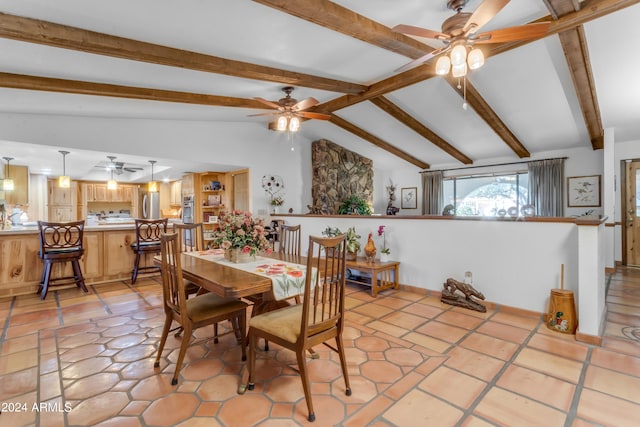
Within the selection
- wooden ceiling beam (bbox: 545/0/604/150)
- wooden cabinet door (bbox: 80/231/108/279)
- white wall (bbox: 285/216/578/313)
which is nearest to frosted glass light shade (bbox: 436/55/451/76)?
wooden ceiling beam (bbox: 545/0/604/150)

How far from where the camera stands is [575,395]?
1897 mm

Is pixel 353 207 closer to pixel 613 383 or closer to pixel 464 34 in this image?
pixel 464 34

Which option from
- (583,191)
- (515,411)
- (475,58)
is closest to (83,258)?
(515,411)

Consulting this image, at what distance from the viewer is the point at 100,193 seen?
8.46m

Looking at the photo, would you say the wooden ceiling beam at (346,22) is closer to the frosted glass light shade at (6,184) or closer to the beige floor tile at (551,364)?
the beige floor tile at (551,364)

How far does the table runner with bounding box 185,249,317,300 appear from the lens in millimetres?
2090

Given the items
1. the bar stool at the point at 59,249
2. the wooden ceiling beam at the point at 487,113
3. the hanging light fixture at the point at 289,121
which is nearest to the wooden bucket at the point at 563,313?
the wooden ceiling beam at the point at 487,113

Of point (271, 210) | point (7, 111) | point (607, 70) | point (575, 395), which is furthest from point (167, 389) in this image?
point (607, 70)

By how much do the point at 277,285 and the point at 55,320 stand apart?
9.32 ft

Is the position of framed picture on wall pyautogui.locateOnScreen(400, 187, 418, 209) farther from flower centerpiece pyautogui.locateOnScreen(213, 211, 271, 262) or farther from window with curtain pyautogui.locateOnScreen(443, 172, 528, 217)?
flower centerpiece pyautogui.locateOnScreen(213, 211, 271, 262)

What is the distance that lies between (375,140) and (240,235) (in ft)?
16.4

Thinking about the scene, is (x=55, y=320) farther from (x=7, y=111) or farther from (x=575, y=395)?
(x=575, y=395)

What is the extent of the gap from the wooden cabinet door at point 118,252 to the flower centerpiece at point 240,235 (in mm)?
3063

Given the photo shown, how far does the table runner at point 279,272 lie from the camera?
6.86 feet
